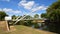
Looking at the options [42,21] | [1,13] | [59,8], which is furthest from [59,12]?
[1,13]

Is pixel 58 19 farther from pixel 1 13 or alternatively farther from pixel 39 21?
pixel 1 13

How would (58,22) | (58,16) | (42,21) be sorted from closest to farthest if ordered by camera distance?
(58,16)
(58,22)
(42,21)

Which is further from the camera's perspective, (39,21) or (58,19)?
(39,21)

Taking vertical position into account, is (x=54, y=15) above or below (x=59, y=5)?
below

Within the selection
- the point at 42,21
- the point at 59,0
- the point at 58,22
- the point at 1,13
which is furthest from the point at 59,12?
the point at 1,13

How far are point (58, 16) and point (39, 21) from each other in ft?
70.3

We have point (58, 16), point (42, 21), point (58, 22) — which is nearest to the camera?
point (58, 16)

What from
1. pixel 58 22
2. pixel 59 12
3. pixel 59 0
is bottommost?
pixel 58 22

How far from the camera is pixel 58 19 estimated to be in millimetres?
50406

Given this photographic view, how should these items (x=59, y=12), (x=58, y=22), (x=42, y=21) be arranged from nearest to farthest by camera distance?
(x=59, y=12) < (x=58, y=22) < (x=42, y=21)

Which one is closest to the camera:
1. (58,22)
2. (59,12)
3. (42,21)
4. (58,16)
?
(59,12)

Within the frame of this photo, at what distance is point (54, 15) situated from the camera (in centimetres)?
5000

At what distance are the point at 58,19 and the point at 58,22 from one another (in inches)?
134

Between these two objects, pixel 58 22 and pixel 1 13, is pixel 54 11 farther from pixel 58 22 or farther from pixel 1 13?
pixel 1 13
